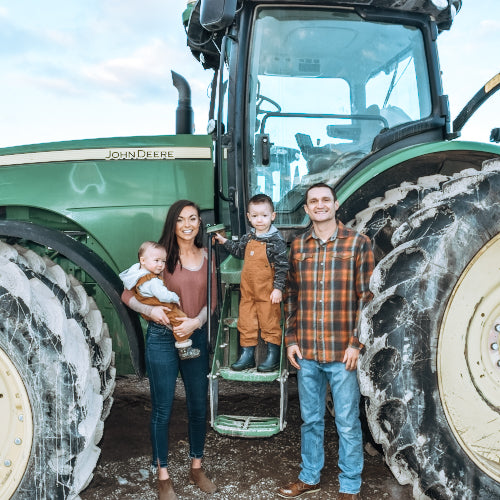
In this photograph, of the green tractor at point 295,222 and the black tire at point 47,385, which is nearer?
the green tractor at point 295,222

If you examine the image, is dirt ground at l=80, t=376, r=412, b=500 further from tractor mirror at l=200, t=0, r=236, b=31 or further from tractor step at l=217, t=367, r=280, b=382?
tractor mirror at l=200, t=0, r=236, b=31

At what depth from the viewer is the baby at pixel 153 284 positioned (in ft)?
9.23

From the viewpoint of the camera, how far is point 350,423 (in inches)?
108

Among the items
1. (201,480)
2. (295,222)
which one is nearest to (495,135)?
(295,222)

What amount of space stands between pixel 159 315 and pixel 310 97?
145cm

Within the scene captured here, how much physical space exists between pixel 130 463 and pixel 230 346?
1.02 metres

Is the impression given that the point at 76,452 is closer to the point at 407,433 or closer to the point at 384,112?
the point at 407,433

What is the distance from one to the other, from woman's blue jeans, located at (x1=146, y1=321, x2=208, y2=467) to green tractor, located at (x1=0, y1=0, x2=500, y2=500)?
0.15 meters

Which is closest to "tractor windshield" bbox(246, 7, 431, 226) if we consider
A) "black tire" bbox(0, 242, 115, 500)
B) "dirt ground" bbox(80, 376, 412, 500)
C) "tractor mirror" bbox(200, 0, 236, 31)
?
"tractor mirror" bbox(200, 0, 236, 31)

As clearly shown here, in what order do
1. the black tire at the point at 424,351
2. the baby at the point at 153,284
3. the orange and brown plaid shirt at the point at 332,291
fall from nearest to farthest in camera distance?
1. the black tire at the point at 424,351
2. the orange and brown plaid shirt at the point at 332,291
3. the baby at the point at 153,284

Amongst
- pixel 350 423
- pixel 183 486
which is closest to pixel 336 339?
pixel 350 423

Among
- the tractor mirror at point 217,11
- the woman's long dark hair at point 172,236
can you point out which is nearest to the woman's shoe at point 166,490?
the woman's long dark hair at point 172,236

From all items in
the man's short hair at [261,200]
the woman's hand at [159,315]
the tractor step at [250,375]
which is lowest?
the tractor step at [250,375]

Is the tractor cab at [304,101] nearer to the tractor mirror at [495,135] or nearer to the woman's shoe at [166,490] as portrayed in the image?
the tractor mirror at [495,135]
